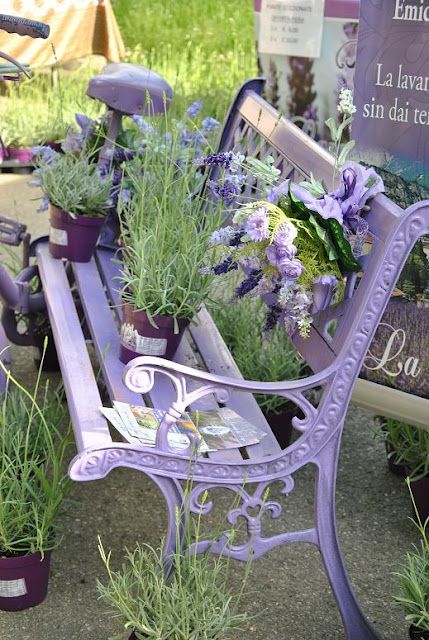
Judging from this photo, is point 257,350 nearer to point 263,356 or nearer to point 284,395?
point 263,356

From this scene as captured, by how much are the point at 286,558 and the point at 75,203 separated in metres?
1.45

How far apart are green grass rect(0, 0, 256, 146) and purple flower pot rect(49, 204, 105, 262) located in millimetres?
3274

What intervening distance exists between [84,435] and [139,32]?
9439 millimetres

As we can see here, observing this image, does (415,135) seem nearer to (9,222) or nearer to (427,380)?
(427,380)

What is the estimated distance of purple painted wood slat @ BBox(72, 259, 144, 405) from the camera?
104 inches

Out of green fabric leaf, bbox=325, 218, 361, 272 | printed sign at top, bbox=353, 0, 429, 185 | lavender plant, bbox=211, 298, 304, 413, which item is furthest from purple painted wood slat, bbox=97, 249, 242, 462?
printed sign at top, bbox=353, 0, 429, 185

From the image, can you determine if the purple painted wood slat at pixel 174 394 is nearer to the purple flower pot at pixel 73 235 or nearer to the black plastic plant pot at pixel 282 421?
the purple flower pot at pixel 73 235

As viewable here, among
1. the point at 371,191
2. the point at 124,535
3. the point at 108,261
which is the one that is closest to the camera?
the point at 371,191

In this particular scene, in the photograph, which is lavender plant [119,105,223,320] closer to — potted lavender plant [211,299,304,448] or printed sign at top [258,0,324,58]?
potted lavender plant [211,299,304,448]

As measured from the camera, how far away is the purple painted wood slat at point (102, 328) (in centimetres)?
263

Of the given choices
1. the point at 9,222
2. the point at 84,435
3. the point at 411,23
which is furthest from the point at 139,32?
the point at 84,435

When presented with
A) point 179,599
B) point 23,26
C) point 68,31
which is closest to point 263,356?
point 179,599

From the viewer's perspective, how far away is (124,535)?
3.05 m

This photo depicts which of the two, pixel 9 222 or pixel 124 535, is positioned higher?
pixel 9 222
